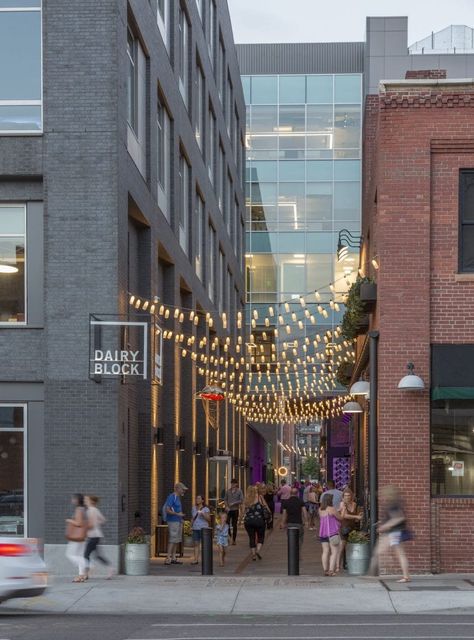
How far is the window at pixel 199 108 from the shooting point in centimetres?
4034

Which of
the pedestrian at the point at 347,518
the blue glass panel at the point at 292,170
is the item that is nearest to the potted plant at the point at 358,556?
the pedestrian at the point at 347,518

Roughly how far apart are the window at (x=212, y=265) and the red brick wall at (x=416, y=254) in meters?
22.3

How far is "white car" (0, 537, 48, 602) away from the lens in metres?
15.2

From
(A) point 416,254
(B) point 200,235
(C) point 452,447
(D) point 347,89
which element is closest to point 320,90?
(D) point 347,89

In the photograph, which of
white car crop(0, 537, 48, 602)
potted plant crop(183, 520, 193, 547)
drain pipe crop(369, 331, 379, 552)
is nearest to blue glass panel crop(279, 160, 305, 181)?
potted plant crop(183, 520, 193, 547)

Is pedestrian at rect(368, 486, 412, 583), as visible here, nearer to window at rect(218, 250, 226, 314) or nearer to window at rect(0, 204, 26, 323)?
window at rect(0, 204, 26, 323)

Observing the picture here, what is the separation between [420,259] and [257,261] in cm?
4069

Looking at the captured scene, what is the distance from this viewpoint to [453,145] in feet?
72.7

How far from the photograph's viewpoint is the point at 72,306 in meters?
22.5

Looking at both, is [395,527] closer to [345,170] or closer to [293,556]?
[293,556]

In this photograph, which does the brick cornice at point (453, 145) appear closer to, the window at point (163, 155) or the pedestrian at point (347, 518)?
the pedestrian at point (347, 518)

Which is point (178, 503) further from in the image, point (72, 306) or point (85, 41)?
point (85, 41)

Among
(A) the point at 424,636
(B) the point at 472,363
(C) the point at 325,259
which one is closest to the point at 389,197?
(B) the point at 472,363

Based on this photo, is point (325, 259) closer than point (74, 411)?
No
